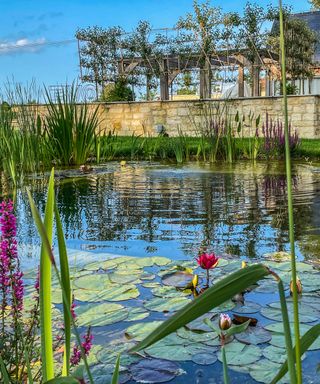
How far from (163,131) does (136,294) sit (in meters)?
12.6

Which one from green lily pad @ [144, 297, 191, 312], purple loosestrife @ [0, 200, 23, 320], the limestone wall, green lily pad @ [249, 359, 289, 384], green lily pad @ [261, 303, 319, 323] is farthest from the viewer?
the limestone wall

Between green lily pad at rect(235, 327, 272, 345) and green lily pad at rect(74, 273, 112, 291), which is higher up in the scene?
green lily pad at rect(74, 273, 112, 291)

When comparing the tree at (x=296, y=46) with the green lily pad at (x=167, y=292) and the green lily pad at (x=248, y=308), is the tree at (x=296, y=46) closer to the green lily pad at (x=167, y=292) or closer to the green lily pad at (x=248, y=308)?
the green lily pad at (x=167, y=292)

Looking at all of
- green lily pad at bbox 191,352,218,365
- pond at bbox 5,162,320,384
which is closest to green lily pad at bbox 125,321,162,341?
pond at bbox 5,162,320,384

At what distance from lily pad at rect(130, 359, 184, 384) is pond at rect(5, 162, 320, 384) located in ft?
0.07

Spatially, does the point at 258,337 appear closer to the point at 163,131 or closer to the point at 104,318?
the point at 104,318

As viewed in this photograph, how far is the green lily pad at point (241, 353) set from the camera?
174cm

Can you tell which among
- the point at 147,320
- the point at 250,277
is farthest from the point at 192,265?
the point at 250,277

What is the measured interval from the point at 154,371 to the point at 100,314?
501mm

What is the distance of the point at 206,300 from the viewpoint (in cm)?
44

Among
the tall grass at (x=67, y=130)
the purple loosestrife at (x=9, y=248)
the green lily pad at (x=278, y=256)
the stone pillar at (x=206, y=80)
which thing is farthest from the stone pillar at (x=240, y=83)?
the purple loosestrife at (x=9, y=248)

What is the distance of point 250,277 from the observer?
1.50ft

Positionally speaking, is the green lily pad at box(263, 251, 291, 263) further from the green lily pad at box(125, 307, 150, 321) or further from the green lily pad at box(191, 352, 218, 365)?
the green lily pad at box(191, 352, 218, 365)

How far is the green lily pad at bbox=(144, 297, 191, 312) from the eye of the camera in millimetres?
2227
